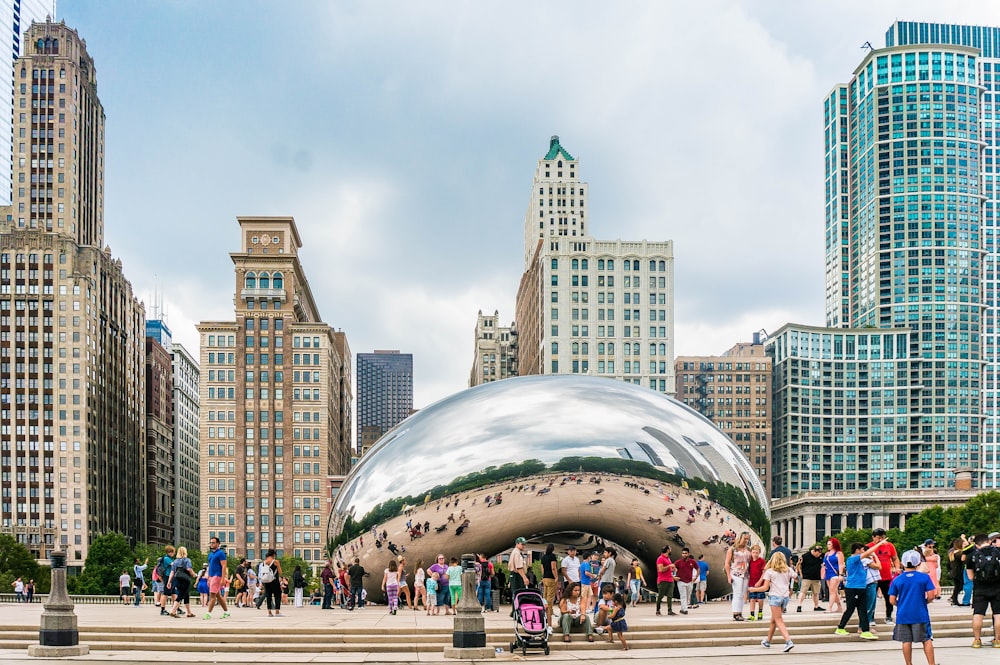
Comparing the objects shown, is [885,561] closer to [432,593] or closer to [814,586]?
[814,586]

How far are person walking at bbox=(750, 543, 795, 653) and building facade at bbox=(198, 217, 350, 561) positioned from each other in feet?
354

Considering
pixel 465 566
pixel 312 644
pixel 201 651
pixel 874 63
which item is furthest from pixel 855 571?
pixel 874 63

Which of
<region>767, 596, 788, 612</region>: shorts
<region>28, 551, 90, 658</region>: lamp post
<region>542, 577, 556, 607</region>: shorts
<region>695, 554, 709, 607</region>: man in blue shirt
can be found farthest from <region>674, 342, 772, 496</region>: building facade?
<region>28, 551, 90, 658</region>: lamp post

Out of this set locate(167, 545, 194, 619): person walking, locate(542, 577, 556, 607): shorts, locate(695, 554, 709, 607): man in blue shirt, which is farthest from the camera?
locate(695, 554, 709, 607): man in blue shirt

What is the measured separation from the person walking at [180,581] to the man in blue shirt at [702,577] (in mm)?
11344

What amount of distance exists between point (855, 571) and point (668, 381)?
104m

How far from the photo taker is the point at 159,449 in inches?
6545

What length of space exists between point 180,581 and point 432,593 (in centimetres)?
526

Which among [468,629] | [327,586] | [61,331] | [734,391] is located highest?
[61,331]

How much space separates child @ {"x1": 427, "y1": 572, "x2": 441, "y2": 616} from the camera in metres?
22.9

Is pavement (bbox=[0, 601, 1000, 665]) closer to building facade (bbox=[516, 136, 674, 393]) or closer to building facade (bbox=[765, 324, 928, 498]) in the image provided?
building facade (bbox=[516, 136, 674, 393])

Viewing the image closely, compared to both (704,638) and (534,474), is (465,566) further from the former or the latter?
(534,474)

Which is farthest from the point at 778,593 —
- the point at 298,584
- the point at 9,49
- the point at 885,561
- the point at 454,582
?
the point at 9,49

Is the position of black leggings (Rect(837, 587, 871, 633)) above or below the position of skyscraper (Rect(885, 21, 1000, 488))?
below
